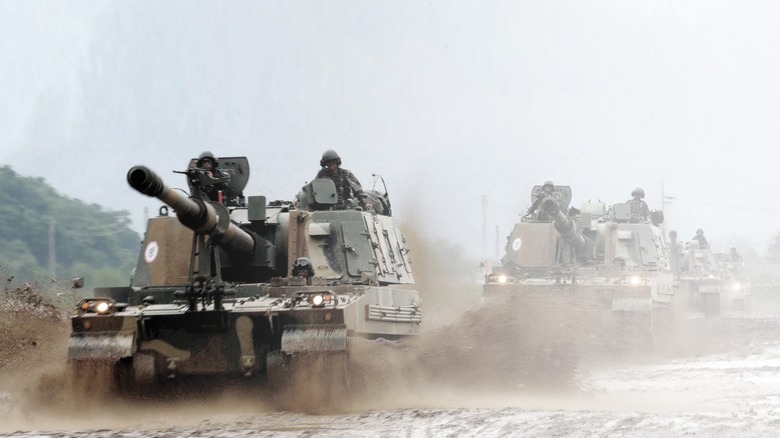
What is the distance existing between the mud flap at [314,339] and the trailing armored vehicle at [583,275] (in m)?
6.81

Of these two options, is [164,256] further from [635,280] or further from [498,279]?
[635,280]

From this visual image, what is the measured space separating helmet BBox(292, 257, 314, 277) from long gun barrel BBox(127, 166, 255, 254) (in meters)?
0.69

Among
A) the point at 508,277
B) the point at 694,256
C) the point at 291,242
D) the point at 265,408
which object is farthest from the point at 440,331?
the point at 694,256

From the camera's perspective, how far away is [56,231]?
1181 inches

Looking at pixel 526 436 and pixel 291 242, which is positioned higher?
pixel 291 242

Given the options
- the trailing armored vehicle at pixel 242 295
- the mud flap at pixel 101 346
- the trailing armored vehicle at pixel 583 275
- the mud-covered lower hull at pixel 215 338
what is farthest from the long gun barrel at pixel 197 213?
the trailing armored vehicle at pixel 583 275

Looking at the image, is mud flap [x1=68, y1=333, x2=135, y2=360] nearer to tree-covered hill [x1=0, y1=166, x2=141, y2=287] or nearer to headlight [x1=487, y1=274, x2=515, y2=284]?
headlight [x1=487, y1=274, x2=515, y2=284]

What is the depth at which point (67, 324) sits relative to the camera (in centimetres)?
2073

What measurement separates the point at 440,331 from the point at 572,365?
6.12ft

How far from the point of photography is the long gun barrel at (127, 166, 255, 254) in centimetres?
1252

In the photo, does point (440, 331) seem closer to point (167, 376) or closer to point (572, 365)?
point (572, 365)

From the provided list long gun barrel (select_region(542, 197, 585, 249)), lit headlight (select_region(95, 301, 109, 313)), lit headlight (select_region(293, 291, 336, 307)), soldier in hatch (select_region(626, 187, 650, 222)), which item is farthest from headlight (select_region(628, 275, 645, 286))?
lit headlight (select_region(95, 301, 109, 313))

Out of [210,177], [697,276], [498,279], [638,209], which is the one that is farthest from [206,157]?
[697,276]

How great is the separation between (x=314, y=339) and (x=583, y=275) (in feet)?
39.0
